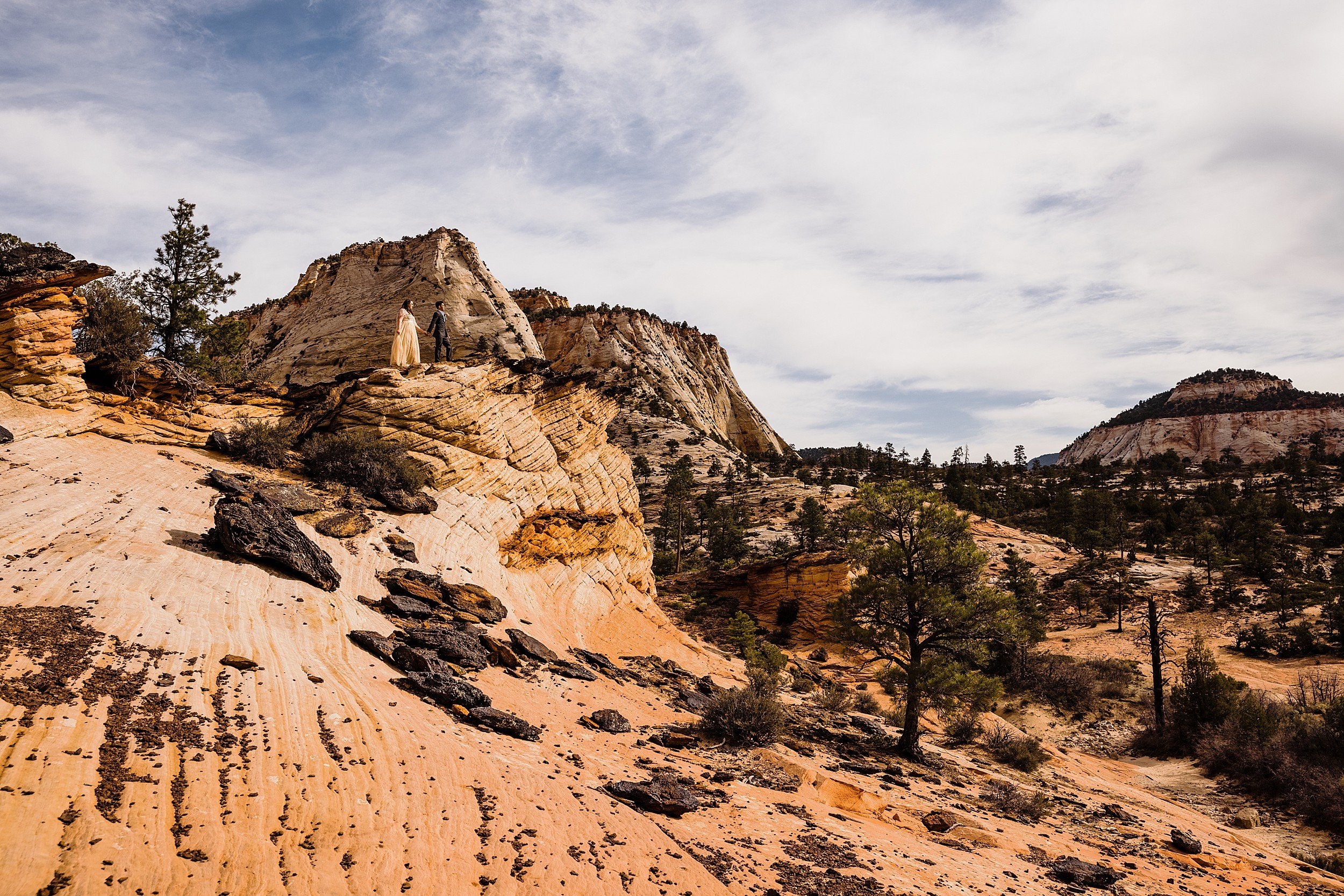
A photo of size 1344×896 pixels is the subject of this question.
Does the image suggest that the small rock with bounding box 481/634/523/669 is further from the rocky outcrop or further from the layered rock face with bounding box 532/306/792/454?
the layered rock face with bounding box 532/306/792/454

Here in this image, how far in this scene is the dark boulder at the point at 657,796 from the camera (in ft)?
28.2

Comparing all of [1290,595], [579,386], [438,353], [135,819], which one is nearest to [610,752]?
[135,819]

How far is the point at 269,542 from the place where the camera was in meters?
11.7

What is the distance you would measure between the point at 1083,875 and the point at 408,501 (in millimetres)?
15397

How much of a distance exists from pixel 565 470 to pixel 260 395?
32.6ft

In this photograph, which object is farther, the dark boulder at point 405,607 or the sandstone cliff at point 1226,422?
the sandstone cliff at point 1226,422

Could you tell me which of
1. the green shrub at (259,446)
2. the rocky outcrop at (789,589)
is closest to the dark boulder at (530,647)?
the green shrub at (259,446)

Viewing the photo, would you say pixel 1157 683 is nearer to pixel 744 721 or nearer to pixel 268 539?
pixel 744 721

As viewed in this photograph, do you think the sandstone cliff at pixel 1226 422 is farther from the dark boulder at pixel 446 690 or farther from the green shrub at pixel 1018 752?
the dark boulder at pixel 446 690

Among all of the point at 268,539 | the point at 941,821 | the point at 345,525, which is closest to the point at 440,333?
the point at 345,525

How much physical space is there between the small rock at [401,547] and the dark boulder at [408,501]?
47.8 inches

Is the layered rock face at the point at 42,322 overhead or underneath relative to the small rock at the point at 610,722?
Answer: overhead

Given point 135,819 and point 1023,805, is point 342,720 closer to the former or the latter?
point 135,819

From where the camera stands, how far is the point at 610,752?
10.4 metres
